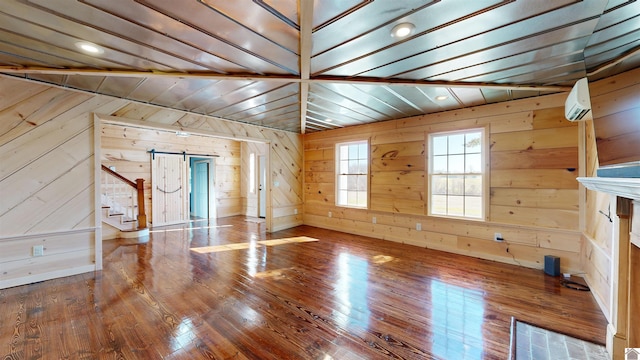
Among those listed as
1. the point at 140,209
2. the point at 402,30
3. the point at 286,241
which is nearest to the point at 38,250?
the point at 140,209

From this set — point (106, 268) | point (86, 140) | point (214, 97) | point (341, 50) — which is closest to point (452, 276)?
point (341, 50)

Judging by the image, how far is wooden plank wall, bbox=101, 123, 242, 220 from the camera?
18.2 ft

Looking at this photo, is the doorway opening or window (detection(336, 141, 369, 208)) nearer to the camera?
window (detection(336, 141, 369, 208))

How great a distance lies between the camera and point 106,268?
328 cm

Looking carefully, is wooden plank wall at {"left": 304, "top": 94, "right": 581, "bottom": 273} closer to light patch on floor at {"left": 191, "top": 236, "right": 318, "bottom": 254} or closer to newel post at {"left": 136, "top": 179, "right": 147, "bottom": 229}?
light patch on floor at {"left": 191, "top": 236, "right": 318, "bottom": 254}

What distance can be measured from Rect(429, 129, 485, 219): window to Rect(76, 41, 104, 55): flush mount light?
4.36 metres

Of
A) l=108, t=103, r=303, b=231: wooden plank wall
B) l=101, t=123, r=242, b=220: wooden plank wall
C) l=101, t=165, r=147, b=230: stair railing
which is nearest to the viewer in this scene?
l=108, t=103, r=303, b=231: wooden plank wall

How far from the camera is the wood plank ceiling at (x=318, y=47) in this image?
1579mm

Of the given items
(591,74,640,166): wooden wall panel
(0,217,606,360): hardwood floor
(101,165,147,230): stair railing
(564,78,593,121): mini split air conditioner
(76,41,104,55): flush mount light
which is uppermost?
(76,41,104,55): flush mount light

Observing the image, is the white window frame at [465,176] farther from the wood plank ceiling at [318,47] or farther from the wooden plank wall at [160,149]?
the wooden plank wall at [160,149]

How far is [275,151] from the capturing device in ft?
18.3

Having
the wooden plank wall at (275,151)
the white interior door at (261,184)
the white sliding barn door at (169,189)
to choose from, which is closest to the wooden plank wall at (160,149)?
the white sliding barn door at (169,189)

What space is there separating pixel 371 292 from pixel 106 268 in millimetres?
3504

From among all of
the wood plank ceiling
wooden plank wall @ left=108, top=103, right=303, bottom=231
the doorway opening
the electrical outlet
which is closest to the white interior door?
the doorway opening
